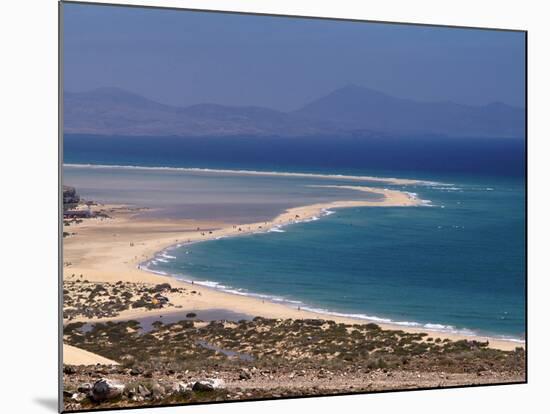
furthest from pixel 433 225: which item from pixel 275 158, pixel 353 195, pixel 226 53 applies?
pixel 226 53

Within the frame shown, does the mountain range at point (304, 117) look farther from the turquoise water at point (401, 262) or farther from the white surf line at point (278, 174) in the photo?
the turquoise water at point (401, 262)

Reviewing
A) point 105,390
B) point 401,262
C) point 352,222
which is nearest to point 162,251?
point 105,390

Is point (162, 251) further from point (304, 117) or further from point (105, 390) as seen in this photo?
point (304, 117)

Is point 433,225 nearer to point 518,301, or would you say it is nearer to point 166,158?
point 518,301

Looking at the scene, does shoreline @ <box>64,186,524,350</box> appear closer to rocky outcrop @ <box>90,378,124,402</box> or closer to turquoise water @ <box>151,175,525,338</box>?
turquoise water @ <box>151,175,525,338</box>

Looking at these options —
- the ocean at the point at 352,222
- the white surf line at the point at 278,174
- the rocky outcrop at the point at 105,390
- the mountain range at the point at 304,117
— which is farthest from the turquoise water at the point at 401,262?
the rocky outcrop at the point at 105,390

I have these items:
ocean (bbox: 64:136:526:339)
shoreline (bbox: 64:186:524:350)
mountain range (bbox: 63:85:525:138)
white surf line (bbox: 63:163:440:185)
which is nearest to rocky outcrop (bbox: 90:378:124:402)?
shoreline (bbox: 64:186:524:350)
